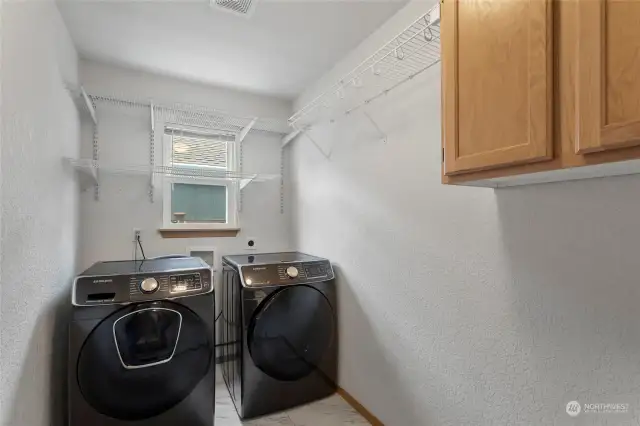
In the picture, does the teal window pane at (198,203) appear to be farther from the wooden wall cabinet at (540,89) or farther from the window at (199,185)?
the wooden wall cabinet at (540,89)

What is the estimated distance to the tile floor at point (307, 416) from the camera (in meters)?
1.92

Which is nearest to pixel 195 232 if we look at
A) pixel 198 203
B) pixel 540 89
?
pixel 198 203

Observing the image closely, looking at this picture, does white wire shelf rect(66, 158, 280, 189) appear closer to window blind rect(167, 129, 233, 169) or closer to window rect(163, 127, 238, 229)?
window rect(163, 127, 238, 229)

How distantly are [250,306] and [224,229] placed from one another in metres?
1.03

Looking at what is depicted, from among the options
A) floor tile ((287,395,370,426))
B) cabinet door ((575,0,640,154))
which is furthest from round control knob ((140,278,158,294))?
cabinet door ((575,0,640,154))

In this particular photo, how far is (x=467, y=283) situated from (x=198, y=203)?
225cm

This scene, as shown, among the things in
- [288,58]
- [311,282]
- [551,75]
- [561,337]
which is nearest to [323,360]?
[311,282]

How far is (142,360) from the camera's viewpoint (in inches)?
60.9

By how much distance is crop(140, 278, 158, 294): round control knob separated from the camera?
1.59m

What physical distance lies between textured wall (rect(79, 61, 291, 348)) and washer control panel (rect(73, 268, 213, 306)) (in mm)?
938

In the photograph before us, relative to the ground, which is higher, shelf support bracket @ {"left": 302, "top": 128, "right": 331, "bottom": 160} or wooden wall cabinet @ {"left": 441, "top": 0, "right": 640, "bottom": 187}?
shelf support bracket @ {"left": 302, "top": 128, "right": 331, "bottom": 160}

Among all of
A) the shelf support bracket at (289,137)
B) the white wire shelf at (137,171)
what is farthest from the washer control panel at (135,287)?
the shelf support bracket at (289,137)

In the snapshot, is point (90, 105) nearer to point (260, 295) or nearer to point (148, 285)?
point (148, 285)

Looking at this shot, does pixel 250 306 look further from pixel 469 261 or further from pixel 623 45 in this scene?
pixel 623 45
